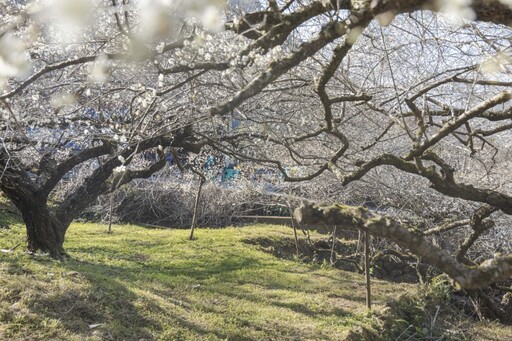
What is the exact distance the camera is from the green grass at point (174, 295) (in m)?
5.35

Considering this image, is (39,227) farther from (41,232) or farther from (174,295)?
(174,295)

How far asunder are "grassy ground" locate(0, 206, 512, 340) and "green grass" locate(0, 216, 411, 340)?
13mm

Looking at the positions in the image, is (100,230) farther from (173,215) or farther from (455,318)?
(455,318)

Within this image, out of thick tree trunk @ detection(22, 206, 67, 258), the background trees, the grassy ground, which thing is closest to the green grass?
the grassy ground

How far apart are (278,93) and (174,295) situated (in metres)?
2.93

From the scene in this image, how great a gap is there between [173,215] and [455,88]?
10087 millimetres

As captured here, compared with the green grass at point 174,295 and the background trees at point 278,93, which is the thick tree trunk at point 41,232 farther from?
the green grass at point 174,295

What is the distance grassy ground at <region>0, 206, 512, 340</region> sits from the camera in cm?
534

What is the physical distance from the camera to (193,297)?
708 centimetres

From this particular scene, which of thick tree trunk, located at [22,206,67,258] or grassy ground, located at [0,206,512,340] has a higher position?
thick tree trunk, located at [22,206,67,258]

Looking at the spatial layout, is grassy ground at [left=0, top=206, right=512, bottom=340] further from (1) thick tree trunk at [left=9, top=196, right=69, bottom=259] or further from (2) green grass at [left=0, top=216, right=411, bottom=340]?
(1) thick tree trunk at [left=9, top=196, right=69, bottom=259]

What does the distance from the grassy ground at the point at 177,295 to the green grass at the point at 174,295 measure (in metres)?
0.01

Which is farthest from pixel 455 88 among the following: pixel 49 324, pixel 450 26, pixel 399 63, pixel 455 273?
pixel 49 324

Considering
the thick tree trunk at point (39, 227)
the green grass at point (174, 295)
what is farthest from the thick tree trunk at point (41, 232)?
the green grass at point (174, 295)
